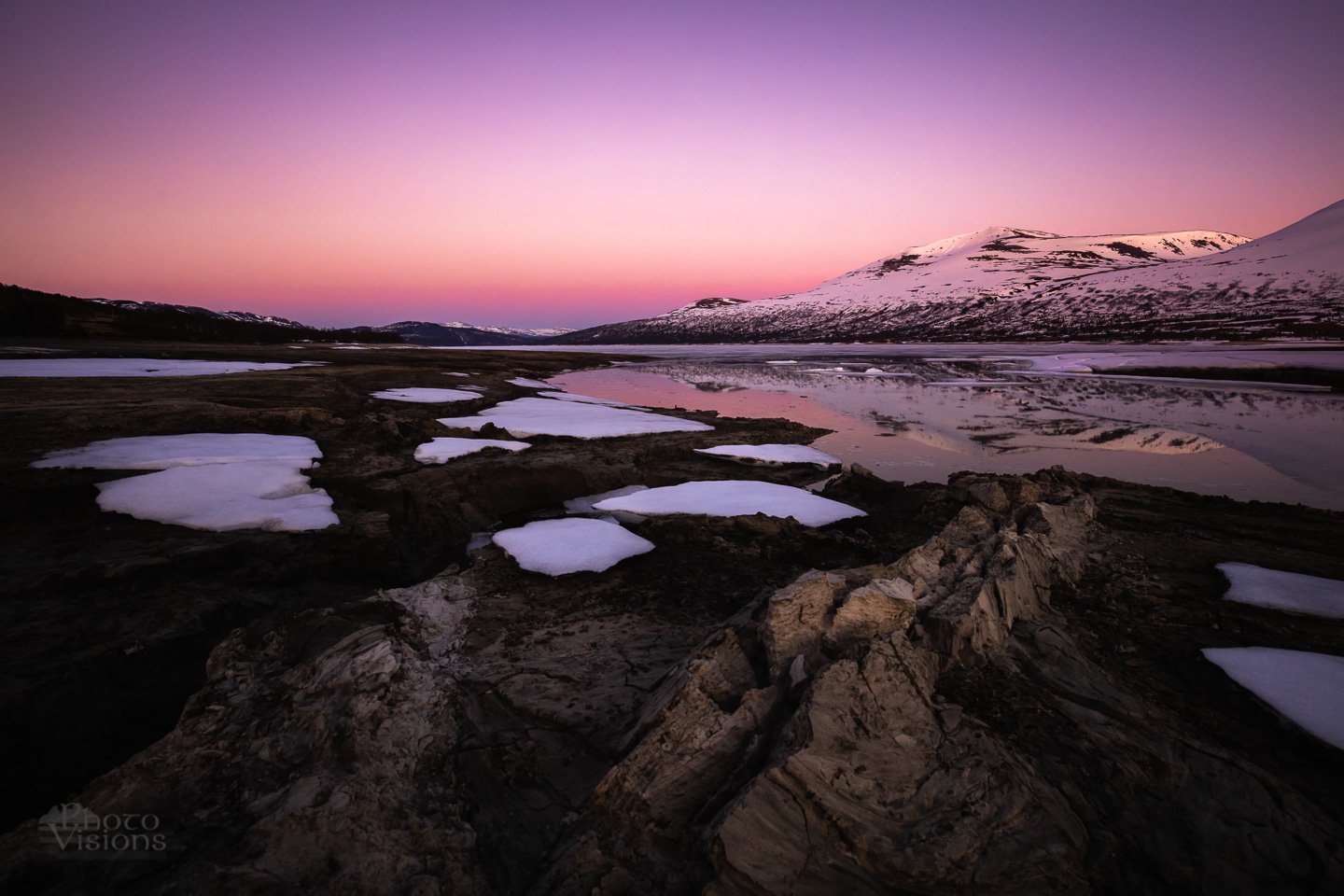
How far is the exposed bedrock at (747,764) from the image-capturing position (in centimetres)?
227

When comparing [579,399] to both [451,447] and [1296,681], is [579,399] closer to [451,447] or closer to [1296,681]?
[451,447]

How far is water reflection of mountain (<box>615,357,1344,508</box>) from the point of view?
9.82 meters

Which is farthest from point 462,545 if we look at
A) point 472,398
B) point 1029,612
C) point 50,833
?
point 472,398

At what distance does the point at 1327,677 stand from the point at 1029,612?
156 centimetres

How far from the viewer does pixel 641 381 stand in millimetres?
31578

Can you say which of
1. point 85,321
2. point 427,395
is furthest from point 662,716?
point 85,321

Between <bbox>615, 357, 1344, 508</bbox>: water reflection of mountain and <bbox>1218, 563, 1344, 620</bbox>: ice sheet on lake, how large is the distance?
449 cm

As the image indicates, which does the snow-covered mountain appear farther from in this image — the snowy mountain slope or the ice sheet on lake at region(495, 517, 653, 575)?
the ice sheet on lake at region(495, 517, 653, 575)

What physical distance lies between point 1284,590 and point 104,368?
26795 millimetres

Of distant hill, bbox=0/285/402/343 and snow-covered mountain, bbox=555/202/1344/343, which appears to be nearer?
distant hill, bbox=0/285/402/343

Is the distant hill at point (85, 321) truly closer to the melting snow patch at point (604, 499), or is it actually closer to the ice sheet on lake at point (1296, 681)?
the melting snow patch at point (604, 499)

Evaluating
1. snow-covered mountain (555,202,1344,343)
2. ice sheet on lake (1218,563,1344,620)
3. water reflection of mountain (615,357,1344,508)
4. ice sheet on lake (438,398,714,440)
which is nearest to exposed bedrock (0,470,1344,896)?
ice sheet on lake (1218,563,1344,620)

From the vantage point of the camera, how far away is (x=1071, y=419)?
16.0 metres

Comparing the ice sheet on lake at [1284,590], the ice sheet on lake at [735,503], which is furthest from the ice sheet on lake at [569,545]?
the ice sheet on lake at [1284,590]
